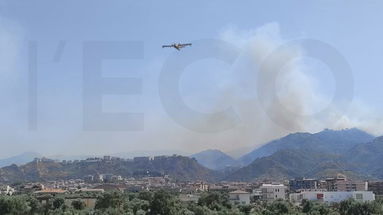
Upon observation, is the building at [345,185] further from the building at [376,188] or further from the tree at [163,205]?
the tree at [163,205]

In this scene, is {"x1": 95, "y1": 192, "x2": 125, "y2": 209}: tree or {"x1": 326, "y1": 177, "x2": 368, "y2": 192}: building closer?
{"x1": 95, "y1": 192, "x2": 125, "y2": 209}: tree

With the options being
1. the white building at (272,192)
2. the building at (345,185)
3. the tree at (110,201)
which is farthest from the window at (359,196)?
the tree at (110,201)

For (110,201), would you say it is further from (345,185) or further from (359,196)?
(345,185)

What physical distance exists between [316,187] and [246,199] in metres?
35.4

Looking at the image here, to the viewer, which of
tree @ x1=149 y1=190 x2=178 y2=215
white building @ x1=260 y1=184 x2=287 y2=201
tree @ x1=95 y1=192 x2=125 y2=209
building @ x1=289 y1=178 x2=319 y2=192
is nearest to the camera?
tree @ x1=149 y1=190 x2=178 y2=215

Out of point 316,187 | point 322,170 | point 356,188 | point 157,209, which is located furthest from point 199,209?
point 322,170

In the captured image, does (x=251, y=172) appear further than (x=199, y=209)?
Yes

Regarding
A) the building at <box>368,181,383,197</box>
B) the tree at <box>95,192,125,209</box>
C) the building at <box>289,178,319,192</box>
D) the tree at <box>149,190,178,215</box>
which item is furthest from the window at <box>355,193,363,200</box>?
the tree at <box>149,190,178,215</box>

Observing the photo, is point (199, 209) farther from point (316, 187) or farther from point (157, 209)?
point (316, 187)

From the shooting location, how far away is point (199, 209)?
35.7m

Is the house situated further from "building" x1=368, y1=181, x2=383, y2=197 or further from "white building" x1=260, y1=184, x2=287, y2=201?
"white building" x1=260, y1=184, x2=287, y2=201

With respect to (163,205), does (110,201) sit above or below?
below

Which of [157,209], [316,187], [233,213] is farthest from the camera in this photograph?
[316,187]

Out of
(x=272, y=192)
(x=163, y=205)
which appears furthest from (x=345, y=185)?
(x=163, y=205)
